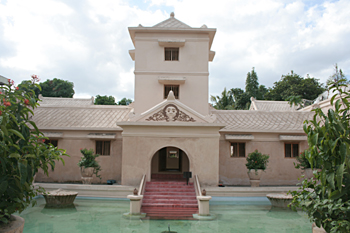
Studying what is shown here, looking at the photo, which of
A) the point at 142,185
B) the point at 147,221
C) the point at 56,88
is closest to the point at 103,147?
the point at 142,185

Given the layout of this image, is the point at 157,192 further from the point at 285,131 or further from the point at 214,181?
the point at 285,131

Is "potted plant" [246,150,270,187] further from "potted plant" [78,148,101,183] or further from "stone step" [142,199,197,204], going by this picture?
"potted plant" [78,148,101,183]

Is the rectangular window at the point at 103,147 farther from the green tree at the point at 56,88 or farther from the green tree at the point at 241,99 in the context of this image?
the green tree at the point at 56,88

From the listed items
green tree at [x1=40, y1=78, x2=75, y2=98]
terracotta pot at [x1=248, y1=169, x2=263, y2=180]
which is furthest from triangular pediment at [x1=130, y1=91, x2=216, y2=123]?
green tree at [x1=40, y1=78, x2=75, y2=98]

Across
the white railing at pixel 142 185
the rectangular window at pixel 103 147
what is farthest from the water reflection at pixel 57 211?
the rectangular window at pixel 103 147

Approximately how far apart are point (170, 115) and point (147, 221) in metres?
4.97

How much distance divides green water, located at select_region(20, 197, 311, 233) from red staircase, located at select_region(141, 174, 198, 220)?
0.66 metres

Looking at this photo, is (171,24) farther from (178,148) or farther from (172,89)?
(178,148)

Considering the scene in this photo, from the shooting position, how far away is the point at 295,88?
3656cm

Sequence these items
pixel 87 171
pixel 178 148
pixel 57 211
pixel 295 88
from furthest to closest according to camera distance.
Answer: pixel 295 88
pixel 178 148
pixel 87 171
pixel 57 211

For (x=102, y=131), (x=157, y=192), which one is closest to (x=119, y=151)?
(x=102, y=131)

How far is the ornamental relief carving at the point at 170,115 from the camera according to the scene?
1291 centimetres

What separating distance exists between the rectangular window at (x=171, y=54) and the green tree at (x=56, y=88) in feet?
98.3

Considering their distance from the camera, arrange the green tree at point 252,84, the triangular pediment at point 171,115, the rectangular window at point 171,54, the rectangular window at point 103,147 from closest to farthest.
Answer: the triangular pediment at point 171,115
the rectangular window at point 103,147
the rectangular window at point 171,54
the green tree at point 252,84
